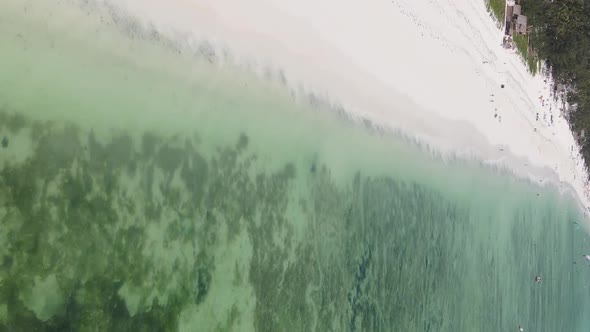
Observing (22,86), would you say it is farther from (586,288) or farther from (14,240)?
(586,288)

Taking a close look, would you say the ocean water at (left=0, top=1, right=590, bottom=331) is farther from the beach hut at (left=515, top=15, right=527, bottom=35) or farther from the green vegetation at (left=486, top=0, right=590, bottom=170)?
the green vegetation at (left=486, top=0, right=590, bottom=170)

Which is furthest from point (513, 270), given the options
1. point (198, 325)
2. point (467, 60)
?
point (198, 325)

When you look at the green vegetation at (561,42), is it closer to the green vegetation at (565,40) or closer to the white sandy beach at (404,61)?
the green vegetation at (565,40)

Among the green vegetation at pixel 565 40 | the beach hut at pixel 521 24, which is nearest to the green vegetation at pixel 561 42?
the green vegetation at pixel 565 40

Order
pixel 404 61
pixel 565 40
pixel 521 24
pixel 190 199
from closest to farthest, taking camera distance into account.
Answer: pixel 190 199 < pixel 404 61 < pixel 521 24 < pixel 565 40

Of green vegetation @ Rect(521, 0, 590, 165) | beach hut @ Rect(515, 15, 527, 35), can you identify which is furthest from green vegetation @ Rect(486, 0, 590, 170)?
beach hut @ Rect(515, 15, 527, 35)

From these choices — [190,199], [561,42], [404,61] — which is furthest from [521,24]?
A: [190,199]

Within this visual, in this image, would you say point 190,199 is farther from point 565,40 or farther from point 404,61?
point 565,40
